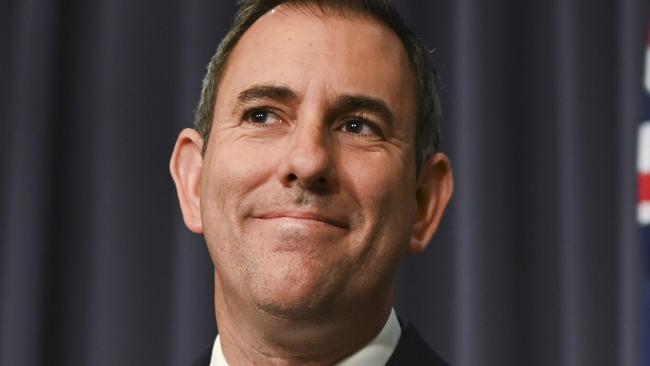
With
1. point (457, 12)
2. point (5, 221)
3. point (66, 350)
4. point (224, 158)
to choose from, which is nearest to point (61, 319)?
point (66, 350)

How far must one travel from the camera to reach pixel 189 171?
1487 mm

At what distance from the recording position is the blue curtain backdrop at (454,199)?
82.4 inches

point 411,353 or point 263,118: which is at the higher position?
point 263,118

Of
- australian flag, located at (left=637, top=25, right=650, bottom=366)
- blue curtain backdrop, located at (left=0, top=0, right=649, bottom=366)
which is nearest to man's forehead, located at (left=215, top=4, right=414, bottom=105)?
australian flag, located at (left=637, top=25, right=650, bottom=366)

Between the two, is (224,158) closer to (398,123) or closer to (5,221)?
(398,123)

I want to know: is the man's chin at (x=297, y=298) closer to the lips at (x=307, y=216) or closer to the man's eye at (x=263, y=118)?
the lips at (x=307, y=216)

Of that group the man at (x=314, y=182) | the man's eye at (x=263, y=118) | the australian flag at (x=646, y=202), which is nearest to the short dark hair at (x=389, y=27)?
the man at (x=314, y=182)

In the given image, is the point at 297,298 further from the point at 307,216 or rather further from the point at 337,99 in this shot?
the point at 337,99

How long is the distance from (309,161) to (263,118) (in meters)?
0.12

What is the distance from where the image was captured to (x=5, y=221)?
2.39m

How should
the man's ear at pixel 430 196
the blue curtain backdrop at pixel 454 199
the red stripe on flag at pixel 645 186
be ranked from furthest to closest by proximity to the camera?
1. the blue curtain backdrop at pixel 454 199
2. the man's ear at pixel 430 196
3. the red stripe on flag at pixel 645 186

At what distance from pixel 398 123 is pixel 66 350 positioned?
1.21 m

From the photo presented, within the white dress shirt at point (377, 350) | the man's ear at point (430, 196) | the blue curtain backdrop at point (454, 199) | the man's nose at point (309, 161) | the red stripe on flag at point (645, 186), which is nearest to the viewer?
the red stripe on flag at point (645, 186)

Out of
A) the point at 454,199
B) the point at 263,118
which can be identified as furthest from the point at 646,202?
the point at 454,199
